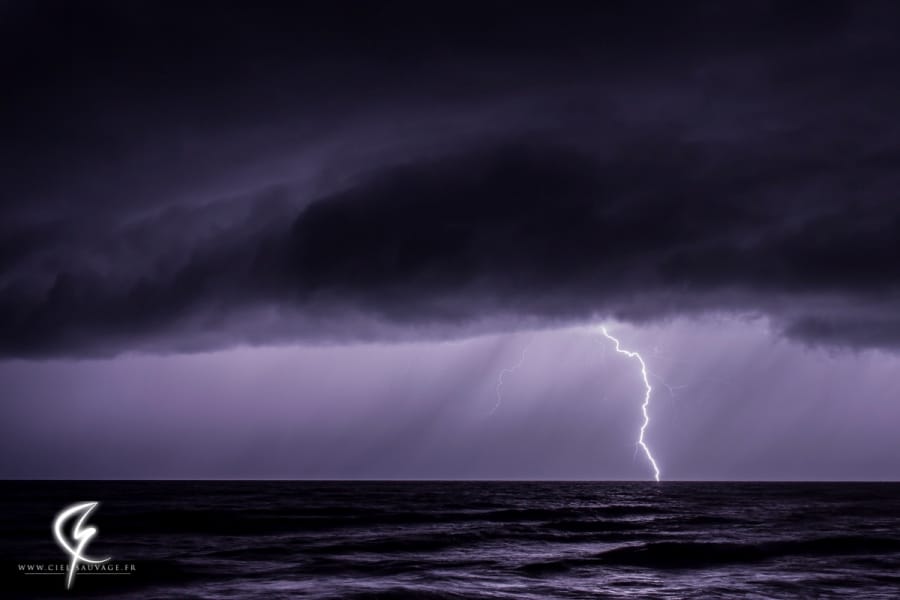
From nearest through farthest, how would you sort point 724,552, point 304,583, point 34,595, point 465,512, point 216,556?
point 34,595 → point 304,583 → point 216,556 → point 724,552 → point 465,512

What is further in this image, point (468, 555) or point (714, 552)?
point (714, 552)

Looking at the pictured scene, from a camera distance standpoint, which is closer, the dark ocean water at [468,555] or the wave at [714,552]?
the dark ocean water at [468,555]

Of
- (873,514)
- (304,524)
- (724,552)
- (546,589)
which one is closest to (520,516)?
(304,524)

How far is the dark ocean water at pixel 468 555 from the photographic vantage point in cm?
2058

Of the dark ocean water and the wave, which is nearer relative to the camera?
the dark ocean water

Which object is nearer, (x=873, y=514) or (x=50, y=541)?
(x=50, y=541)

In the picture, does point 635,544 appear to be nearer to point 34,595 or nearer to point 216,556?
point 216,556

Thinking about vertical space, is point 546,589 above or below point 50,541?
below

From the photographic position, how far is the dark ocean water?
2058cm

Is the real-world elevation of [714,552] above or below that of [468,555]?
below

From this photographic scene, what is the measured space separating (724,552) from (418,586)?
16.5 metres

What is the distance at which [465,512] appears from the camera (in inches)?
2164

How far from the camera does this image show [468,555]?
28.8 metres

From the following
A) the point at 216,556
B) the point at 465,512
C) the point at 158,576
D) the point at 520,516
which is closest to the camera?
the point at 158,576
